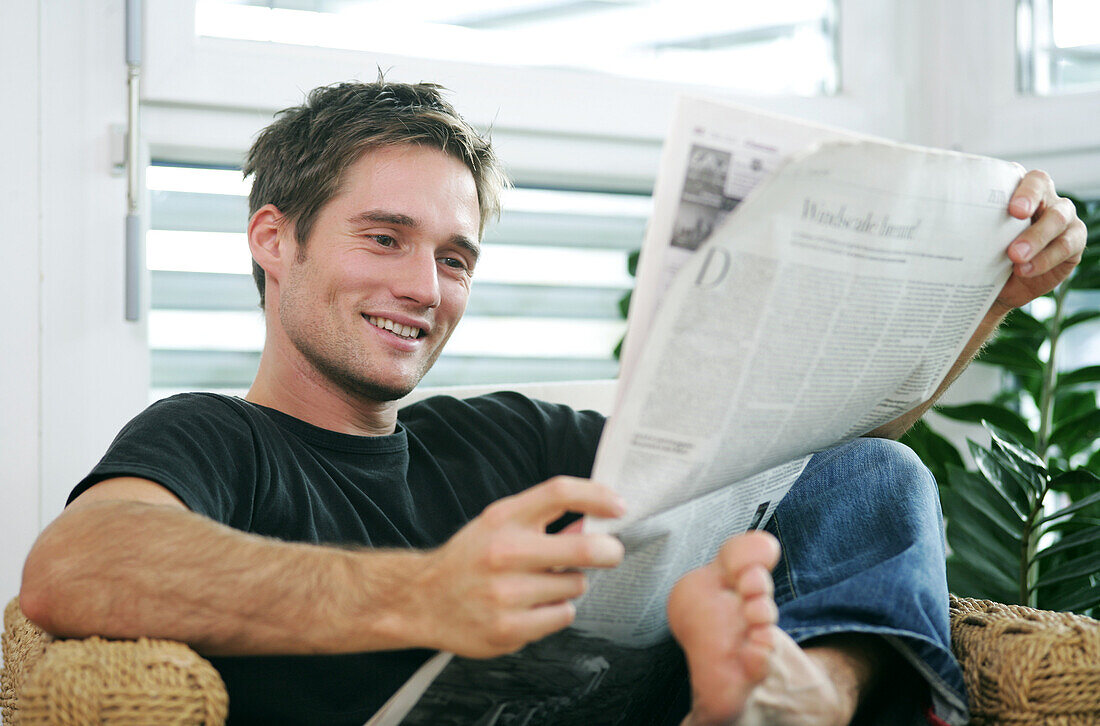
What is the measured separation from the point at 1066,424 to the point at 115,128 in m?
Result: 1.53

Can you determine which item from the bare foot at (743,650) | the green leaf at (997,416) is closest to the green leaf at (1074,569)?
the green leaf at (997,416)

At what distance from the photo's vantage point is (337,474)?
3.20 ft

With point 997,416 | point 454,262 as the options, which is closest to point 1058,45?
point 997,416

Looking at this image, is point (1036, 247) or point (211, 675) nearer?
point (211, 675)

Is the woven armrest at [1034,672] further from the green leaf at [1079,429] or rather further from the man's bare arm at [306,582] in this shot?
the green leaf at [1079,429]

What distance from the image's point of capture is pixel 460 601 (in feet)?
2.01

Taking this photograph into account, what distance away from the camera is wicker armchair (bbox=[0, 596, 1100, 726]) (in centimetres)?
61

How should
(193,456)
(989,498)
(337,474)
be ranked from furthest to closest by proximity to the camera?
(989,498) → (337,474) → (193,456)

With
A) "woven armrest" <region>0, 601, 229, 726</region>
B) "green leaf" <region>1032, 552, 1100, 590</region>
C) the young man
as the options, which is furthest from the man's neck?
"green leaf" <region>1032, 552, 1100, 590</region>

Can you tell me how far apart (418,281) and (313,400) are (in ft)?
0.61

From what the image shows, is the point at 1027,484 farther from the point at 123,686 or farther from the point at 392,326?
the point at 123,686

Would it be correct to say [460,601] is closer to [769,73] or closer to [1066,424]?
[1066,424]

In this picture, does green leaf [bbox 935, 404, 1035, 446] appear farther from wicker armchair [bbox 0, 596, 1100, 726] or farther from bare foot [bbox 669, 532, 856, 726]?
bare foot [bbox 669, 532, 856, 726]

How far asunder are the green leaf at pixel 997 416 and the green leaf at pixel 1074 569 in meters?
0.26
